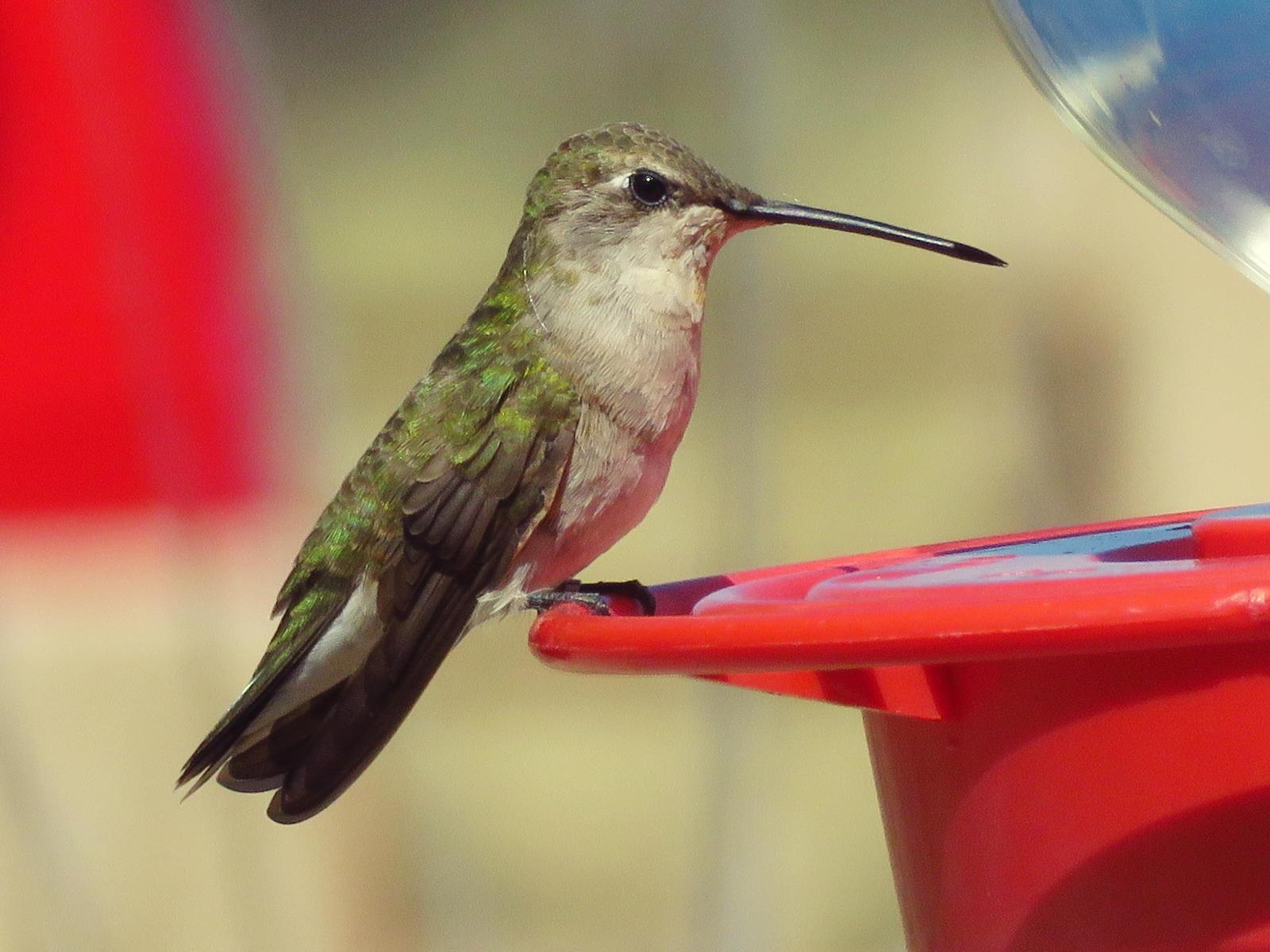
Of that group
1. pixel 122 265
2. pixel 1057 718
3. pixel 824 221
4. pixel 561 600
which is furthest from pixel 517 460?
pixel 122 265

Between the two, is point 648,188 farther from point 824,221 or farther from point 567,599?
point 567,599

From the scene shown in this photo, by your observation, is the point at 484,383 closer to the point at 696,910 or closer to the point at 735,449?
the point at 735,449

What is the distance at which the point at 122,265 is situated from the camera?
342cm

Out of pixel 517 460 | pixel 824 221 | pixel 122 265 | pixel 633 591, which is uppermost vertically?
pixel 122 265

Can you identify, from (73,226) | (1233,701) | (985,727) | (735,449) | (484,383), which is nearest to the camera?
(1233,701)

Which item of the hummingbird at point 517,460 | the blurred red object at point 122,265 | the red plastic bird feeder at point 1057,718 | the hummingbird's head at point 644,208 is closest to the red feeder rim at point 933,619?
the red plastic bird feeder at point 1057,718

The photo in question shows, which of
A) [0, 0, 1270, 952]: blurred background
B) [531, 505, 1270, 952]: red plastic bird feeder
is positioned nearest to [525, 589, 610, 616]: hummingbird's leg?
[531, 505, 1270, 952]: red plastic bird feeder

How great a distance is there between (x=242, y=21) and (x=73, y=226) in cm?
64

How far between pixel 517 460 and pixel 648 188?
409 mm

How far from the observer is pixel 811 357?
3.58 m

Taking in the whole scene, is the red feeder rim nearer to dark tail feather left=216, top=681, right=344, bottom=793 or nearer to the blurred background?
dark tail feather left=216, top=681, right=344, bottom=793

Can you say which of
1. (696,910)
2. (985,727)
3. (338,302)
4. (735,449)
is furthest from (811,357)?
(985,727)

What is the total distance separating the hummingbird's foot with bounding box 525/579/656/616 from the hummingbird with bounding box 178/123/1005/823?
0.04 ft

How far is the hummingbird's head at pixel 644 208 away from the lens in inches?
80.0
